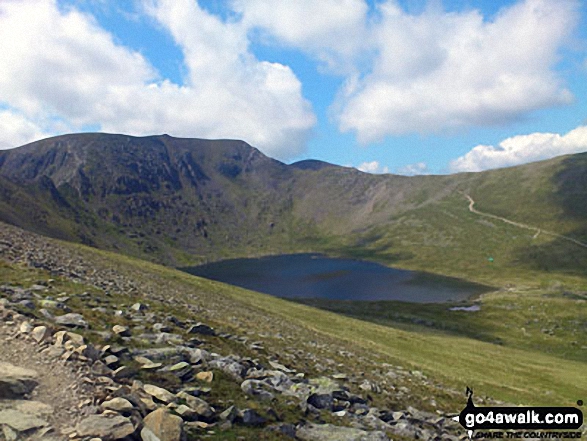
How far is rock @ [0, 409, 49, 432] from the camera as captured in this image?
974 cm

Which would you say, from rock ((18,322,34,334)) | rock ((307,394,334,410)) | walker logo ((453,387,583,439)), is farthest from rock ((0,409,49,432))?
walker logo ((453,387,583,439))

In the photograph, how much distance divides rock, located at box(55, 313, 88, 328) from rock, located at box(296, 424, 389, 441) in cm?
1090

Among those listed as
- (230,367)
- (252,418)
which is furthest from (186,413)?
(230,367)

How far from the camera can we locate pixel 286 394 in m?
17.2

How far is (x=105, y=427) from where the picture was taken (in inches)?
400

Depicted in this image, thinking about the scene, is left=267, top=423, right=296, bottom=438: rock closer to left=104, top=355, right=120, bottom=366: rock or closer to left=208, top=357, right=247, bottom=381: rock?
left=208, top=357, right=247, bottom=381: rock

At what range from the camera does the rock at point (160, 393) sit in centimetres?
1279

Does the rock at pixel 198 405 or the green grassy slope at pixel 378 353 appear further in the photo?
the green grassy slope at pixel 378 353

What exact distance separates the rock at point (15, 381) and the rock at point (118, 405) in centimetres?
255

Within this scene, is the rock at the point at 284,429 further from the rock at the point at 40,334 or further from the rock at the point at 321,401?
the rock at the point at 40,334

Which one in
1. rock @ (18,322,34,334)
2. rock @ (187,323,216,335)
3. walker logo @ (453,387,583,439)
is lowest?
walker logo @ (453,387,583,439)

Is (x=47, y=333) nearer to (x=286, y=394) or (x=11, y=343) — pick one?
(x=11, y=343)

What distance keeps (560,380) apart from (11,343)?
200 ft

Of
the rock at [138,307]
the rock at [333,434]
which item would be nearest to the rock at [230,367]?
the rock at [333,434]
